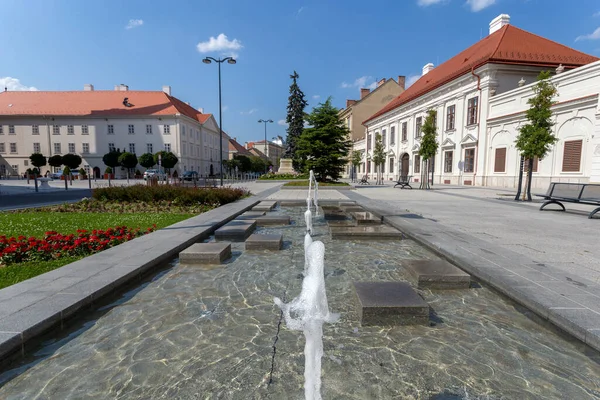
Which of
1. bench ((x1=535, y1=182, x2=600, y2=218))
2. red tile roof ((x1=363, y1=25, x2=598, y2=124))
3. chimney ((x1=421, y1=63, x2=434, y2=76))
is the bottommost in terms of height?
bench ((x1=535, y1=182, x2=600, y2=218))

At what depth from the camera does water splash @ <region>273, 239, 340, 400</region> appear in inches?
107

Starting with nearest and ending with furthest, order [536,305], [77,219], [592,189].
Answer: [536,305], [77,219], [592,189]

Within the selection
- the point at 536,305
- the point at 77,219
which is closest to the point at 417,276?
the point at 536,305

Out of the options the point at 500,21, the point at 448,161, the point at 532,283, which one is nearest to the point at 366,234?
the point at 532,283

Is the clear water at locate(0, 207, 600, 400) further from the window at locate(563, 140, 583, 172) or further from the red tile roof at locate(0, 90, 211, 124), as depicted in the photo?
the red tile roof at locate(0, 90, 211, 124)

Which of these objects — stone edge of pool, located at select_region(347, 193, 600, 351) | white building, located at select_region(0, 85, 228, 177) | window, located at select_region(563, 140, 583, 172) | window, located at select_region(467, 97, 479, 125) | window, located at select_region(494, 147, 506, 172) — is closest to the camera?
stone edge of pool, located at select_region(347, 193, 600, 351)

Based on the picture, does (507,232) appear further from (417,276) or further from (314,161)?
(314,161)

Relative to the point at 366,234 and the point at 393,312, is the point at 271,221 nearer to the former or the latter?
the point at 366,234

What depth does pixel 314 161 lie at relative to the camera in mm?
28109

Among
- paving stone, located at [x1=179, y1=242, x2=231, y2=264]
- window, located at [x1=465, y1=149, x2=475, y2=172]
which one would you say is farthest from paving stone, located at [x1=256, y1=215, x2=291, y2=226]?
window, located at [x1=465, y1=149, x2=475, y2=172]

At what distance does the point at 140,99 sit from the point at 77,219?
57.7 m

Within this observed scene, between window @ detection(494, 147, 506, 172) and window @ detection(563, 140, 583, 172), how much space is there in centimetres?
467

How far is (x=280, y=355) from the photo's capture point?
2.80 m

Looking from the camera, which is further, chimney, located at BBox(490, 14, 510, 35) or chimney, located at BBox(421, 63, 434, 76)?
chimney, located at BBox(421, 63, 434, 76)
